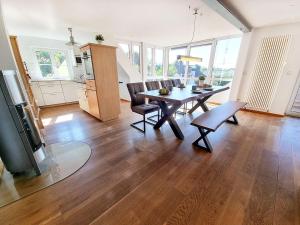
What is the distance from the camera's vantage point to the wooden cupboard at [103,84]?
2.96m

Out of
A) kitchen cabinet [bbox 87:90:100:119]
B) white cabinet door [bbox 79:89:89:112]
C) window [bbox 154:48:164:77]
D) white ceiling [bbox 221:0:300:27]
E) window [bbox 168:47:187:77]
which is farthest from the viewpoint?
window [bbox 154:48:164:77]

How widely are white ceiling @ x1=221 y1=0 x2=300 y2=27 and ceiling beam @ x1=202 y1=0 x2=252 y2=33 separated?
0.09 meters

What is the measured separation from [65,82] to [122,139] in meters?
3.74

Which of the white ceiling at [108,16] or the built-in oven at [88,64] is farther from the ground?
the white ceiling at [108,16]

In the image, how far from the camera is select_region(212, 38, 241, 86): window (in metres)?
4.56

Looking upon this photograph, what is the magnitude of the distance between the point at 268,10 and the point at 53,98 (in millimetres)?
6200

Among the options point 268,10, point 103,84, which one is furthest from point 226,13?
point 103,84

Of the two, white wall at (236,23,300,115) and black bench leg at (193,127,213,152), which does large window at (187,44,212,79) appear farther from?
black bench leg at (193,127,213,152)

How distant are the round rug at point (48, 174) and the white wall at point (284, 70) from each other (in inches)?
176

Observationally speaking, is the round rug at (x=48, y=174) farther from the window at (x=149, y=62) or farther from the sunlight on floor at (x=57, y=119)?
the window at (x=149, y=62)

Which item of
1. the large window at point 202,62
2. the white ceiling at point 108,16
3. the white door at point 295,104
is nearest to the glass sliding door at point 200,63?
the large window at point 202,62

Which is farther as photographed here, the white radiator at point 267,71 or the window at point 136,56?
the window at point 136,56

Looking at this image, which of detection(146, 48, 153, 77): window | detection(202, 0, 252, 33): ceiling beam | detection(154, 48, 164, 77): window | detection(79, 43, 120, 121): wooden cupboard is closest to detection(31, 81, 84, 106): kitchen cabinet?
detection(79, 43, 120, 121): wooden cupboard

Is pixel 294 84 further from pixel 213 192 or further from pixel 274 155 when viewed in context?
pixel 213 192
